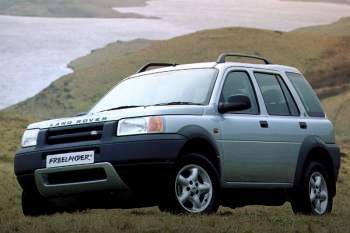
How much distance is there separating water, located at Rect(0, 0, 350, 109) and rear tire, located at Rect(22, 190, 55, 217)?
3513 centimetres

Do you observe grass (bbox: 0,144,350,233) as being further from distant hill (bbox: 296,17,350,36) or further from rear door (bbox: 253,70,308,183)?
Answer: distant hill (bbox: 296,17,350,36)

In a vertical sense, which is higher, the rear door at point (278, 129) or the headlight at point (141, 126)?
the headlight at point (141, 126)

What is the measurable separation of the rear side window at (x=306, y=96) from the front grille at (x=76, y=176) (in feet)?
10.5

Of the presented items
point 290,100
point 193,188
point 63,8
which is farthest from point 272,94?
point 63,8

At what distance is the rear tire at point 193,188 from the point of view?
9641mm

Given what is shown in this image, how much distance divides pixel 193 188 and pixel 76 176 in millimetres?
1087

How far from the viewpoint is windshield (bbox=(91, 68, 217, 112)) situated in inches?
408

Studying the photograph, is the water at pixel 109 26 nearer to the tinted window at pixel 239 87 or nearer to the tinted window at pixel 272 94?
the tinted window at pixel 272 94

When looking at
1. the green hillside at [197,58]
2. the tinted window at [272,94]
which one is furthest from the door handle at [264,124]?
the green hillside at [197,58]

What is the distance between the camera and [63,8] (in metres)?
52.0

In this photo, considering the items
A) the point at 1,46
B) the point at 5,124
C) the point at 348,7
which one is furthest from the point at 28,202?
the point at 348,7

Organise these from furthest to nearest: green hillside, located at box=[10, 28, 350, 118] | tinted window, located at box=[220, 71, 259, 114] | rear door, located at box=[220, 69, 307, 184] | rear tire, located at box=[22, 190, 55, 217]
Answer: green hillside, located at box=[10, 28, 350, 118] → tinted window, located at box=[220, 71, 259, 114] → rear door, located at box=[220, 69, 307, 184] → rear tire, located at box=[22, 190, 55, 217]

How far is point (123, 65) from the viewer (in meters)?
56.7

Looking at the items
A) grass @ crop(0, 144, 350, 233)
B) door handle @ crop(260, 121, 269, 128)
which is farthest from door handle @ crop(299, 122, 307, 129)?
grass @ crop(0, 144, 350, 233)
